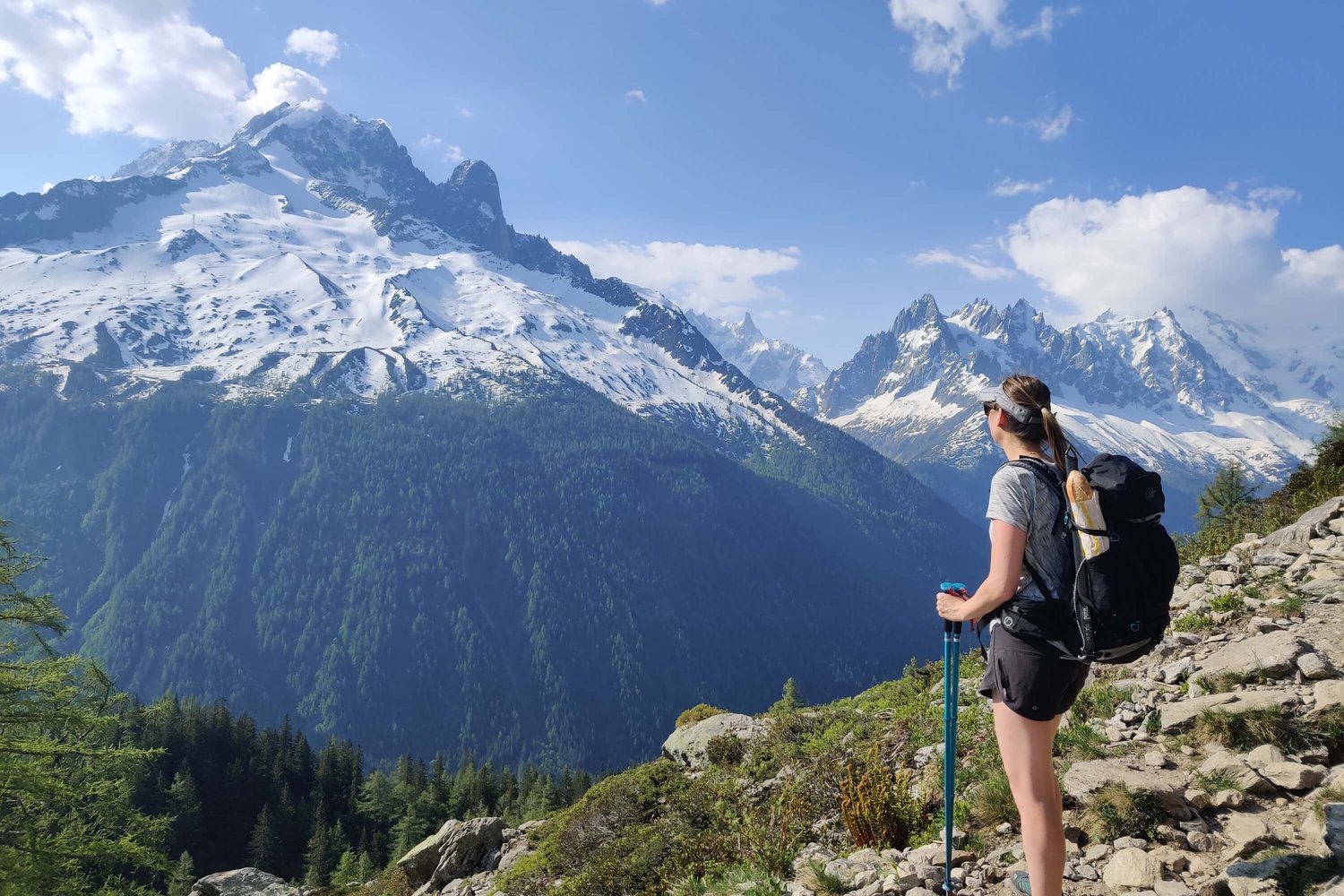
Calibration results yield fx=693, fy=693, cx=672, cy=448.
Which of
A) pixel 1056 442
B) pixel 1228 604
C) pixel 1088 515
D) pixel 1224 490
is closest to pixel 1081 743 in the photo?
pixel 1056 442

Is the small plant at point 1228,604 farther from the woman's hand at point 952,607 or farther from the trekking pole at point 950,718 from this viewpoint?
the woman's hand at point 952,607

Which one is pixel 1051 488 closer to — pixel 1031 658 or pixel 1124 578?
pixel 1124 578

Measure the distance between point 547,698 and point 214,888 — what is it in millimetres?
176466

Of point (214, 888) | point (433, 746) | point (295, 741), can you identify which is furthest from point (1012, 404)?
point (433, 746)

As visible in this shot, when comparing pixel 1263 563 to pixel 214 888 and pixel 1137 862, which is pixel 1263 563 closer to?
pixel 1137 862

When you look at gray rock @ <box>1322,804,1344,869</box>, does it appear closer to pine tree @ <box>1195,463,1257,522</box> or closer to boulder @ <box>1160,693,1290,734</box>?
boulder @ <box>1160,693,1290,734</box>

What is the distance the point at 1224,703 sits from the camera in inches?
272

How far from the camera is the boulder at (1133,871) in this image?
4.79 metres

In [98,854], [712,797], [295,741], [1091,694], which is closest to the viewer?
[1091,694]

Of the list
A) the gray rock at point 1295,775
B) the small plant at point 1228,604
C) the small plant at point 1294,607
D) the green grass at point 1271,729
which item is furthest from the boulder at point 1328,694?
the small plant at point 1228,604

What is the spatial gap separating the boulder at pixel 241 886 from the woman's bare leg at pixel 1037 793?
2476 centimetres

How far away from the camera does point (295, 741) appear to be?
286ft

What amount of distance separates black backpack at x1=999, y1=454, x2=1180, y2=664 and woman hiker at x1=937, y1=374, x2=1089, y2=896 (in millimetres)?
157

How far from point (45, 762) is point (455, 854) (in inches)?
317
